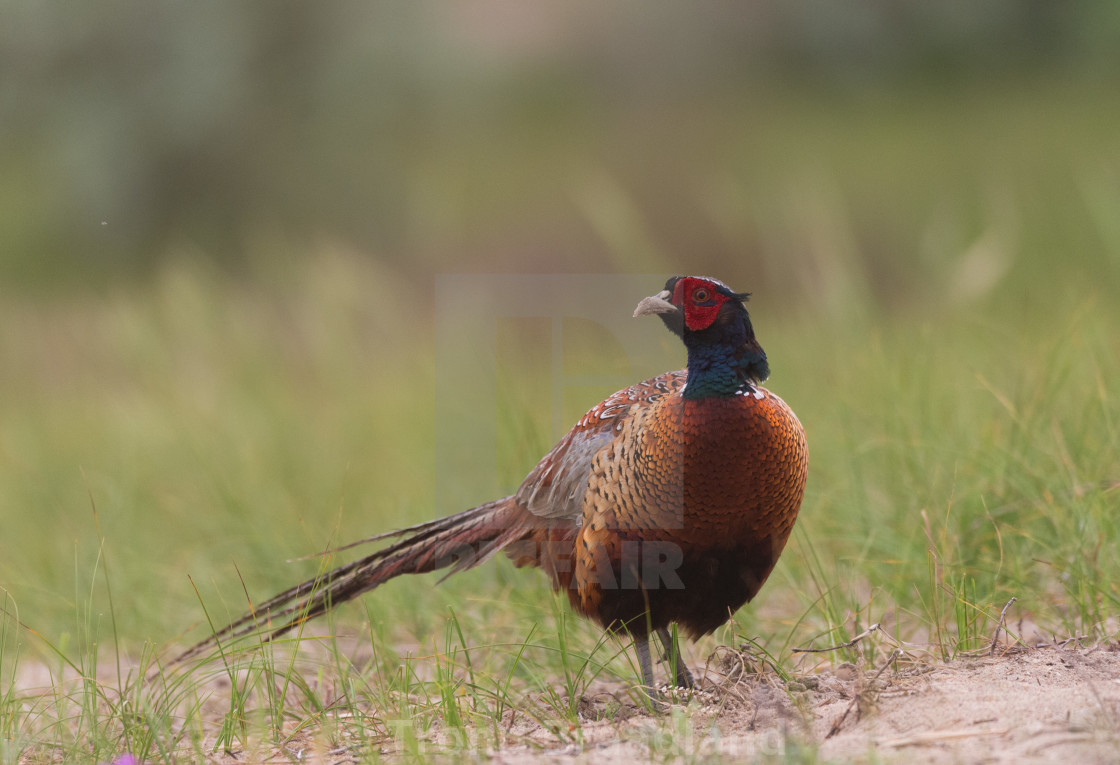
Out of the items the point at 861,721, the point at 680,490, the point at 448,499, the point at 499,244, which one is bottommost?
Result: the point at 861,721

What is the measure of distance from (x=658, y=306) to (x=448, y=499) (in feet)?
7.66

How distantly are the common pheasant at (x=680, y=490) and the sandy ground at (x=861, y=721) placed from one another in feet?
0.78

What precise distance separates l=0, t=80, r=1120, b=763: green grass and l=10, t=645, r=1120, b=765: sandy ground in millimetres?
56

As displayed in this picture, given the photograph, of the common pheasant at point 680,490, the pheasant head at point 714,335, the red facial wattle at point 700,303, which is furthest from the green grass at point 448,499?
the red facial wattle at point 700,303

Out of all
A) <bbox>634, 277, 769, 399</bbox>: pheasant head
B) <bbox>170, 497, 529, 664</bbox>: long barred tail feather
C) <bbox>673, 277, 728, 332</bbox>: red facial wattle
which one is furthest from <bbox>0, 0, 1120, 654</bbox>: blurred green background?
<bbox>673, 277, 728, 332</bbox>: red facial wattle

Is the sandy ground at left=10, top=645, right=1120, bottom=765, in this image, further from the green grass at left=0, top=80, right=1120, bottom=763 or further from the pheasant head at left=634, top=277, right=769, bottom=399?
the pheasant head at left=634, top=277, right=769, bottom=399

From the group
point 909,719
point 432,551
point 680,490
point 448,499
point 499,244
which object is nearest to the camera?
point 909,719

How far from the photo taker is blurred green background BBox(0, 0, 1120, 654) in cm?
411

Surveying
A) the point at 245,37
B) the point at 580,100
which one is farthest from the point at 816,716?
the point at 580,100

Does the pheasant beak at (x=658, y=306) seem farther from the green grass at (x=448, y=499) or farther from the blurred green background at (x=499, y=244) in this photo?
the blurred green background at (x=499, y=244)

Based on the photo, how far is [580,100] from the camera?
75.3 ft

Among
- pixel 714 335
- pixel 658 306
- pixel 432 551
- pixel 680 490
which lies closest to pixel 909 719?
pixel 680 490

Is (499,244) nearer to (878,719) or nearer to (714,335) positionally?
(714,335)

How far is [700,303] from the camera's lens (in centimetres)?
269
